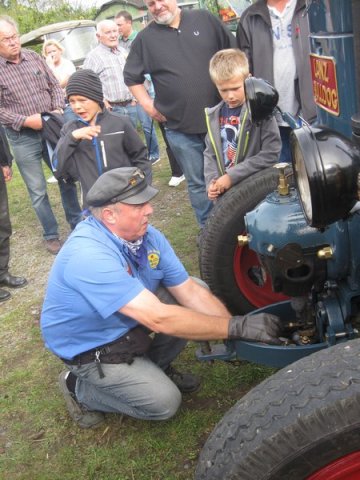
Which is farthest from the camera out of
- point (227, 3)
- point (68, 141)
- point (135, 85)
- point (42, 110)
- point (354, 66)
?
point (227, 3)

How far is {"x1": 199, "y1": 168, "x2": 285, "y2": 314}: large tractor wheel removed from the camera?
229 cm

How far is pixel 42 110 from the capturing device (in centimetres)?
411

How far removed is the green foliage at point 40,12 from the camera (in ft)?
54.7

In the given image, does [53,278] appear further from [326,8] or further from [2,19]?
[2,19]

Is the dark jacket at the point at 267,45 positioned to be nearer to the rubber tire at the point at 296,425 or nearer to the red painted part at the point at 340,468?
the rubber tire at the point at 296,425

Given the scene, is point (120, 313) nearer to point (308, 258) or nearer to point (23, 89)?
point (308, 258)

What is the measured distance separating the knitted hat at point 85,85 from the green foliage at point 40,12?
49.6ft

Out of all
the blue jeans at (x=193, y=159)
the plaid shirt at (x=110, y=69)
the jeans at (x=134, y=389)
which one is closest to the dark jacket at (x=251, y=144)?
the blue jeans at (x=193, y=159)

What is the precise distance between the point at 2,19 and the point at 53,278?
8.77ft

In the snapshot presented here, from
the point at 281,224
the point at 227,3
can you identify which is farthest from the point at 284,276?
the point at 227,3

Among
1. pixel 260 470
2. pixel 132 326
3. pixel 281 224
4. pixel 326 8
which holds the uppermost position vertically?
pixel 326 8

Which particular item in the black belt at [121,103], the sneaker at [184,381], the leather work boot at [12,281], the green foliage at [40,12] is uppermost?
the green foliage at [40,12]

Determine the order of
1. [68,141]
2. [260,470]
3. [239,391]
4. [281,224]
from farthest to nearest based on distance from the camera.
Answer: [68,141], [239,391], [281,224], [260,470]

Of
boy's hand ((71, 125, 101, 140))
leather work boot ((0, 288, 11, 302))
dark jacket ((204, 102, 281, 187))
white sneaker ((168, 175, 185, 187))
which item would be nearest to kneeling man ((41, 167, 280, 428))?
dark jacket ((204, 102, 281, 187))
